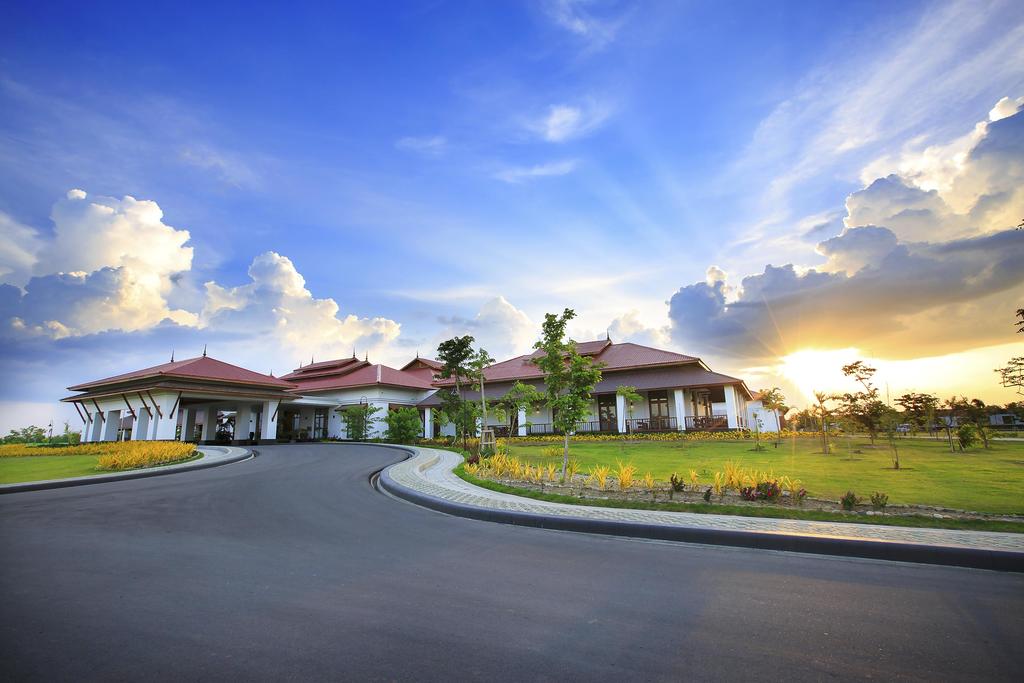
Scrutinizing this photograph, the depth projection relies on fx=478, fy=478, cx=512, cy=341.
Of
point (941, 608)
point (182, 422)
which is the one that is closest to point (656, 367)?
point (941, 608)

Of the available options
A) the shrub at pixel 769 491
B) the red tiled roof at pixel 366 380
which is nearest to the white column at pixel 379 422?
the red tiled roof at pixel 366 380

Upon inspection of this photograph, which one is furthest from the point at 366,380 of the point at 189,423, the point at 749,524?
the point at 749,524

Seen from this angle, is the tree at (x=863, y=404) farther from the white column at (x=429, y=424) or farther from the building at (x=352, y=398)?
the white column at (x=429, y=424)

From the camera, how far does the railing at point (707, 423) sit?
1121 inches

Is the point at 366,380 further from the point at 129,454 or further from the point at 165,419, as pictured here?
the point at 129,454

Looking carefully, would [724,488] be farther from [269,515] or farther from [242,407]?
[242,407]

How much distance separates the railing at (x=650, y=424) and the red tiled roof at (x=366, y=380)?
18.1m

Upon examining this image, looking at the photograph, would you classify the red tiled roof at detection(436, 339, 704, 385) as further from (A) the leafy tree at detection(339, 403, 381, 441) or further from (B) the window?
(A) the leafy tree at detection(339, 403, 381, 441)

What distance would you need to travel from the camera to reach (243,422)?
33562 mm

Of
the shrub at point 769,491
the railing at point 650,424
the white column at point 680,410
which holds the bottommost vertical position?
the shrub at point 769,491

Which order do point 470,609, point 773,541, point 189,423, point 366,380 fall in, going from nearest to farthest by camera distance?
point 470,609 < point 773,541 < point 189,423 < point 366,380

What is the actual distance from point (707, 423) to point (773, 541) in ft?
80.9

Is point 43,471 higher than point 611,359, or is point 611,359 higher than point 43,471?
point 611,359

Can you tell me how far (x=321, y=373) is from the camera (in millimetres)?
42312
